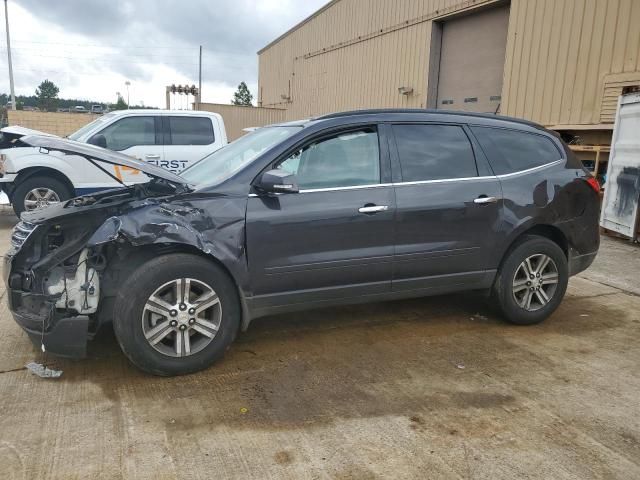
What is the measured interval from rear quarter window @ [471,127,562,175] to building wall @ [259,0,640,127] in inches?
244

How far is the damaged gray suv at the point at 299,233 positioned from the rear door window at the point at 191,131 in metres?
5.23

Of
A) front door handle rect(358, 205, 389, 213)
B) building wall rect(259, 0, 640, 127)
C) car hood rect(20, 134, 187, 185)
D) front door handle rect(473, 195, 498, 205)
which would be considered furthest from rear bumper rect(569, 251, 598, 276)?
building wall rect(259, 0, 640, 127)

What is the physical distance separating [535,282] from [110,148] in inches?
281

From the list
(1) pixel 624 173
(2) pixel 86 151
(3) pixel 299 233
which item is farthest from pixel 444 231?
(1) pixel 624 173

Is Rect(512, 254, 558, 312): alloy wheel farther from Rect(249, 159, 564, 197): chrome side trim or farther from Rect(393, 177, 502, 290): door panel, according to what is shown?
Rect(249, 159, 564, 197): chrome side trim

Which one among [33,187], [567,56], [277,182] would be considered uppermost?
[567,56]

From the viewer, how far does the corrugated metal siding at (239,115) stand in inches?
1031

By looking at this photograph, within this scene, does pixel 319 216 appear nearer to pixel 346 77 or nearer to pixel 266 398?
pixel 266 398

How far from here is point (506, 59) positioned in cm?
1226

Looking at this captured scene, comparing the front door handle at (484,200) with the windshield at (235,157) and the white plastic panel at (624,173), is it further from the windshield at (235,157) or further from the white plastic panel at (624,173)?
the white plastic panel at (624,173)

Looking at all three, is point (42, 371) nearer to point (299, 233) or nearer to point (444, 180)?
point (299, 233)

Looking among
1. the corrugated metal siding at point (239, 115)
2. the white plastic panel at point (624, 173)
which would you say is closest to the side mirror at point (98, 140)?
the white plastic panel at point (624, 173)

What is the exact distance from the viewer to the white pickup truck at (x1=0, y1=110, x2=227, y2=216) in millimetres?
8680

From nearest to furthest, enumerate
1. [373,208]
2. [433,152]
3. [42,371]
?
[42,371] → [373,208] → [433,152]
